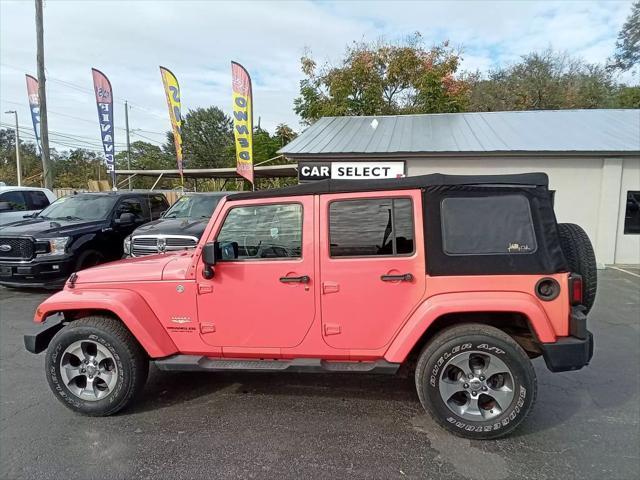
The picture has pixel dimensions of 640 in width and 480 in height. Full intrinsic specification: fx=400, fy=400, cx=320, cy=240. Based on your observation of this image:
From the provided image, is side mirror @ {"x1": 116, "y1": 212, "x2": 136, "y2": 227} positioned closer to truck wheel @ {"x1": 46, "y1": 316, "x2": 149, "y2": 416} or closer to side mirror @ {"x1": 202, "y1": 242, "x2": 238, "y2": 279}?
truck wheel @ {"x1": 46, "y1": 316, "x2": 149, "y2": 416}

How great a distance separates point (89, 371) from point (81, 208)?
646 centimetres

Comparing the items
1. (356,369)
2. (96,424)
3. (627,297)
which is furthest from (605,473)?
(627,297)

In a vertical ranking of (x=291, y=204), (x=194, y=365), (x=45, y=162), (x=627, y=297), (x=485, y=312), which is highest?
(x=45, y=162)

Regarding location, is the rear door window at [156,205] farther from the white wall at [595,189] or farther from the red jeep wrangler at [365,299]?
the white wall at [595,189]

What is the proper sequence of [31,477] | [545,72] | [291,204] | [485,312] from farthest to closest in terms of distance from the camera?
[545,72], [291,204], [485,312], [31,477]

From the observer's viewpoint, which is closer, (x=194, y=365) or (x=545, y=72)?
(x=194, y=365)

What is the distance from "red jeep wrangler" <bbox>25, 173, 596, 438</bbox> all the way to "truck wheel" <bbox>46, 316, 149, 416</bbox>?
12mm

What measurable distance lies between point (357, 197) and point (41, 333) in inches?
114

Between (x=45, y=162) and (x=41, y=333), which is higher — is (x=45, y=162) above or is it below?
above

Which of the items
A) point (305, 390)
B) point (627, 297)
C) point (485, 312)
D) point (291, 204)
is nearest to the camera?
point (485, 312)

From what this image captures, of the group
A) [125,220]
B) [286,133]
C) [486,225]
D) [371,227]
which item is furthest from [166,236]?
[286,133]

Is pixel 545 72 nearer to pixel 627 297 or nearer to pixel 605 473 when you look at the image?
pixel 627 297

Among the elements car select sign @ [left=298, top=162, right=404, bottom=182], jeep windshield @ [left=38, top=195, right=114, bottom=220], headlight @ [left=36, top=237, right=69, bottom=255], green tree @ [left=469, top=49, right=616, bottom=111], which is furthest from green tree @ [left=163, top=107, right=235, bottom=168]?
headlight @ [left=36, top=237, right=69, bottom=255]

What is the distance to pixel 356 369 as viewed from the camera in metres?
3.03
